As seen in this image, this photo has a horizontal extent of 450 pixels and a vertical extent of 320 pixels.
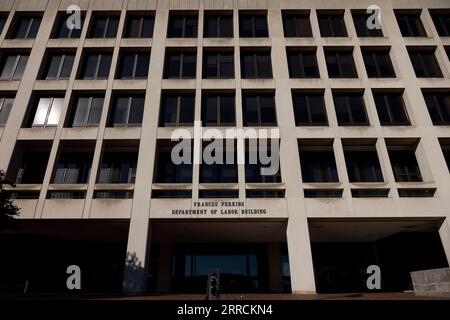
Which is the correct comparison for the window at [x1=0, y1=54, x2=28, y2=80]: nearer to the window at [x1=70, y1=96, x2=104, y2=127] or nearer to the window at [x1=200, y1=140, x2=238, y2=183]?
the window at [x1=70, y1=96, x2=104, y2=127]

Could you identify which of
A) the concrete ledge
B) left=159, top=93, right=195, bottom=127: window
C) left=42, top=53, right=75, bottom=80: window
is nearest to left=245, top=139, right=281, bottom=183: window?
left=159, top=93, right=195, bottom=127: window

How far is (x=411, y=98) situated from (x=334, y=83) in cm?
514

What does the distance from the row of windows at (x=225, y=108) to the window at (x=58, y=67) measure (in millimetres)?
1762

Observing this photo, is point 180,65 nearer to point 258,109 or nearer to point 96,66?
point 96,66

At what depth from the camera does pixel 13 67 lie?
20047mm

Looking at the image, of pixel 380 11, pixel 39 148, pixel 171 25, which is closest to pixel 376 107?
pixel 380 11

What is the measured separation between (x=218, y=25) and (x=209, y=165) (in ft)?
38.3

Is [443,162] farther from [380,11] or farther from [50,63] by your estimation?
[50,63]

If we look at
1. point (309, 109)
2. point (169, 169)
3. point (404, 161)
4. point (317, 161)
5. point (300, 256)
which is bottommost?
point (300, 256)

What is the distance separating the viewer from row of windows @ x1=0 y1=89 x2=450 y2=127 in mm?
18500

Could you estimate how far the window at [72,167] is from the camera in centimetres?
1791

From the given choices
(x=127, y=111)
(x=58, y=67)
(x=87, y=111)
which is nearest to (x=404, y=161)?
(x=127, y=111)

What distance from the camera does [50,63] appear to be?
20.4 metres

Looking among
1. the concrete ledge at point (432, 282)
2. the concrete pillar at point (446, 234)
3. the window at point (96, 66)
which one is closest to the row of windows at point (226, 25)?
the window at point (96, 66)
